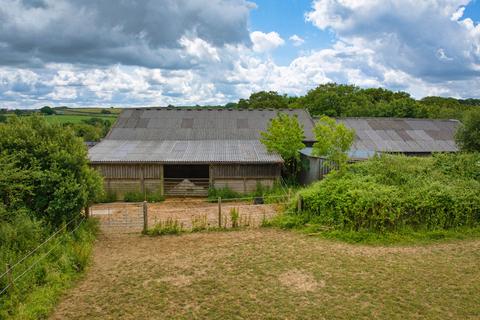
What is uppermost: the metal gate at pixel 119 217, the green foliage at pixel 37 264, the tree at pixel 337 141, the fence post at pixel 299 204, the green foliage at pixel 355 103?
the green foliage at pixel 355 103

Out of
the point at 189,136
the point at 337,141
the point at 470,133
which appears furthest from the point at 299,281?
the point at 189,136

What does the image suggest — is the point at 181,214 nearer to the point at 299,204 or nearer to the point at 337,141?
the point at 299,204

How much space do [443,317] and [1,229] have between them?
10.3 meters

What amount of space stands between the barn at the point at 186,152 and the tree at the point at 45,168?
6594 mm

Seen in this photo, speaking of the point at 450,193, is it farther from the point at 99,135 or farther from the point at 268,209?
the point at 99,135

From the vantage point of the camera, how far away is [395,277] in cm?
879

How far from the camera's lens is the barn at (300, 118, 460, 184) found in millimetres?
23516

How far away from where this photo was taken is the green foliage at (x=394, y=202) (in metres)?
12.0

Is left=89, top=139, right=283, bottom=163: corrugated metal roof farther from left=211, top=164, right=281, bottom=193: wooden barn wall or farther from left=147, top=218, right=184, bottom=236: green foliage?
left=147, top=218, right=184, bottom=236: green foliage

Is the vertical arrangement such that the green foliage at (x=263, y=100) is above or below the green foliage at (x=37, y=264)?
above

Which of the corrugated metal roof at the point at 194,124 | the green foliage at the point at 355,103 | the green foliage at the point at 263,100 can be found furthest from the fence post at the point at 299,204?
the green foliage at the point at 263,100

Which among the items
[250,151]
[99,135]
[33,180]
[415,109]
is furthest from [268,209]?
[99,135]

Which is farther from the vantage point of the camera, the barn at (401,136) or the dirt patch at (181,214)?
the barn at (401,136)

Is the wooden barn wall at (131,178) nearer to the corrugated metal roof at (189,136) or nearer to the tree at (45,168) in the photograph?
the corrugated metal roof at (189,136)
